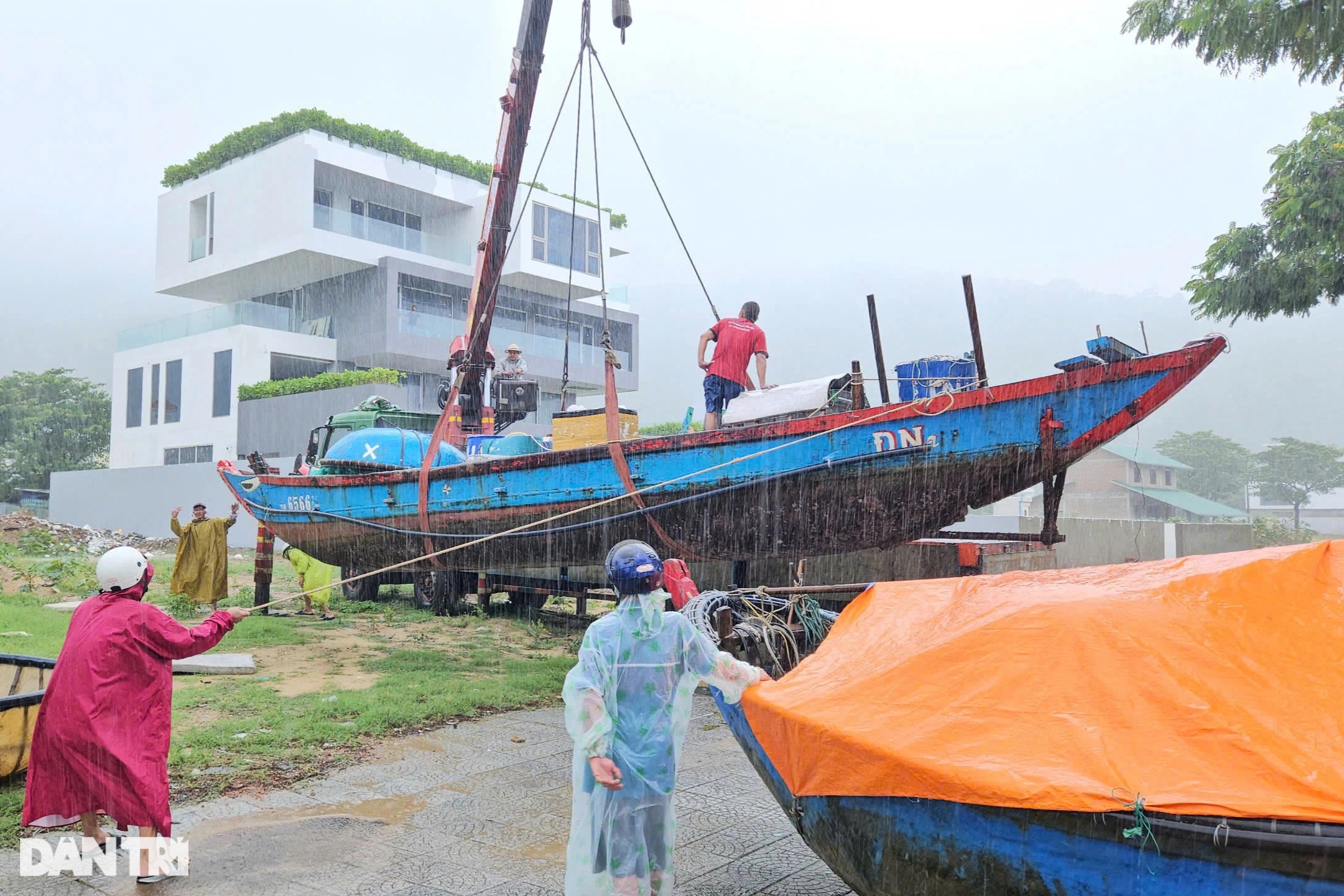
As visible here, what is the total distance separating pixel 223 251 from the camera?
3052 centimetres

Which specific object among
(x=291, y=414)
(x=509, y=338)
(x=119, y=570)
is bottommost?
(x=119, y=570)

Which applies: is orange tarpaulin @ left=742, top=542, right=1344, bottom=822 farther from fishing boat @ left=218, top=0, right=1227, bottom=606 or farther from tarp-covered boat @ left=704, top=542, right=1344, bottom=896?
fishing boat @ left=218, top=0, right=1227, bottom=606

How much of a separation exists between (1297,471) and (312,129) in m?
67.4

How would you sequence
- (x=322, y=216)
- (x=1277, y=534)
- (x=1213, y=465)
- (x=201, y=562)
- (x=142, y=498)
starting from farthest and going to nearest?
(x=1213, y=465) → (x=1277, y=534) → (x=142, y=498) → (x=322, y=216) → (x=201, y=562)

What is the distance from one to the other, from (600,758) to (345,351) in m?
28.3

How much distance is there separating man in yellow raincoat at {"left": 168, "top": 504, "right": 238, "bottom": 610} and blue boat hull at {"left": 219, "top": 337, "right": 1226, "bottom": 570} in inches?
119

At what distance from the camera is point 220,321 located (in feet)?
95.8

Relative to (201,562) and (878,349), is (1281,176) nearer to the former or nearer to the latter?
(878,349)

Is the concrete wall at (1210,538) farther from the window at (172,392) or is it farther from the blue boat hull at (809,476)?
the window at (172,392)

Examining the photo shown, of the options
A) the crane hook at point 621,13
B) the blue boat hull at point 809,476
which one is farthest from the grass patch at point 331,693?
the crane hook at point 621,13

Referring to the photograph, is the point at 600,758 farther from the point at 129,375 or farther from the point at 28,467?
the point at 28,467

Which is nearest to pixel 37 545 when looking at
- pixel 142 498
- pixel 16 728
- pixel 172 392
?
pixel 142 498

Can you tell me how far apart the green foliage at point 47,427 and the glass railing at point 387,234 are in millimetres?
20461

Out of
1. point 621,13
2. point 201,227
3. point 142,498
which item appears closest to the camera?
point 621,13
